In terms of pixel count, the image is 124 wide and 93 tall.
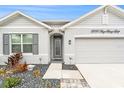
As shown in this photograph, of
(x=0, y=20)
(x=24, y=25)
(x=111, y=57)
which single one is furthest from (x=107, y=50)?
(x=0, y=20)

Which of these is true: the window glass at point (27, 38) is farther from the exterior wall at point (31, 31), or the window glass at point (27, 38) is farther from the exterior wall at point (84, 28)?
the exterior wall at point (84, 28)

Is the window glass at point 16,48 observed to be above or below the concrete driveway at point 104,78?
above

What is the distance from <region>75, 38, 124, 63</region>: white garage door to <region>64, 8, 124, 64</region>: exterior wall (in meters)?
0.40

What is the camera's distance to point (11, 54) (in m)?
15.0

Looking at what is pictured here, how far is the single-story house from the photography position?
589 inches

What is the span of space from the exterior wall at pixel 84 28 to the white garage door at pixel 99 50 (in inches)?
15.7

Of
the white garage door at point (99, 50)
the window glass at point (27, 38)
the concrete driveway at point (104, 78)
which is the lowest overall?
the concrete driveway at point (104, 78)

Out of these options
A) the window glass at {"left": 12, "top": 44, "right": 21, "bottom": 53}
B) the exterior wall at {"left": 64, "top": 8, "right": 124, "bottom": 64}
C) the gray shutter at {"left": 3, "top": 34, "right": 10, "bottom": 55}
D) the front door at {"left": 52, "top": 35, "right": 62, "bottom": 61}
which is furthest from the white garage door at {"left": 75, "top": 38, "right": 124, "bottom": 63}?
the gray shutter at {"left": 3, "top": 34, "right": 10, "bottom": 55}

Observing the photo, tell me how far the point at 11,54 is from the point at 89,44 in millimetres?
5185

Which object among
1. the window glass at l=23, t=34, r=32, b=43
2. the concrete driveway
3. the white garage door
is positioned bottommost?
the concrete driveway

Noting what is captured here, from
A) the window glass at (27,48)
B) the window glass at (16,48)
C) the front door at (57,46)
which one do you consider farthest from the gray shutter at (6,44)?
the front door at (57,46)

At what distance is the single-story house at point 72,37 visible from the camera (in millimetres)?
14953

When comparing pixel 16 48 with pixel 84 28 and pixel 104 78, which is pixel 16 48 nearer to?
pixel 84 28

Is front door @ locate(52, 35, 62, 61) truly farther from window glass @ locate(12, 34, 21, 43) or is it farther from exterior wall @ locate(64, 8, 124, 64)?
Answer: window glass @ locate(12, 34, 21, 43)
